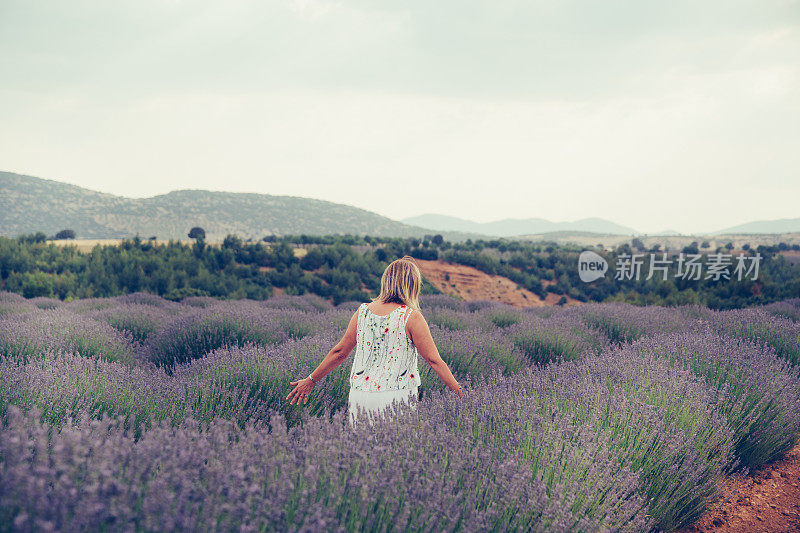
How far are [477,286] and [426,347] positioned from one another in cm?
1983

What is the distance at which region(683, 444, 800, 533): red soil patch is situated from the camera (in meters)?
2.87

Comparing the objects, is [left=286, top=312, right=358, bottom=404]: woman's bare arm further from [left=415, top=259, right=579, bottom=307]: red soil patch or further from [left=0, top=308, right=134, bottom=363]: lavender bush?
[left=415, top=259, right=579, bottom=307]: red soil patch

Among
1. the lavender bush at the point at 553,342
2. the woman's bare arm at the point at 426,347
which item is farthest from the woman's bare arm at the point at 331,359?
the lavender bush at the point at 553,342

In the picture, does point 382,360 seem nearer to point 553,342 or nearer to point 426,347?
point 426,347

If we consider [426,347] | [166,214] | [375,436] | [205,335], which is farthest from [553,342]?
[166,214]

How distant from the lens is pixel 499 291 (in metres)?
21.8

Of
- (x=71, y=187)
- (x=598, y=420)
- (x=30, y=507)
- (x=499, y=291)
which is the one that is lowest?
(x=499, y=291)

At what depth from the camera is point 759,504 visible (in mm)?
3115

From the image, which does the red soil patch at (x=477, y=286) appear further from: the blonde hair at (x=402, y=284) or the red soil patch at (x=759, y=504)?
the blonde hair at (x=402, y=284)

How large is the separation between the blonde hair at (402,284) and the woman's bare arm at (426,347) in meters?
0.12

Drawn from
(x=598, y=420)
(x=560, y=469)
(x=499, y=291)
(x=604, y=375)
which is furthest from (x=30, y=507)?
(x=499, y=291)

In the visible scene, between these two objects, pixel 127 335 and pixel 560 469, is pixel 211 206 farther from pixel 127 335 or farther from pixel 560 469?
pixel 560 469

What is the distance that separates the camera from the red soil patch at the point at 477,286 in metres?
21.0

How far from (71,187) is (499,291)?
88755mm
